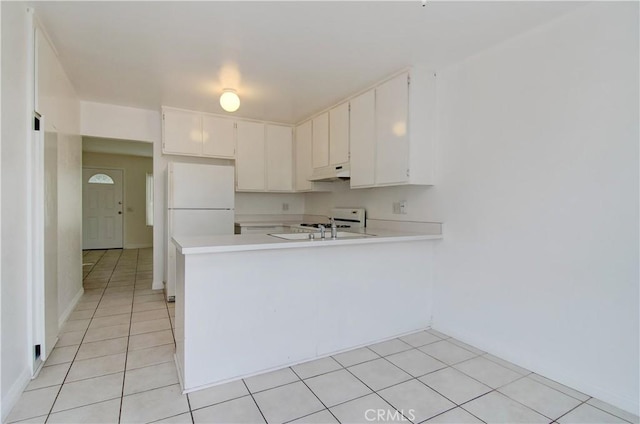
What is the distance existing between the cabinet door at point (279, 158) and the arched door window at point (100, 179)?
17.5 ft

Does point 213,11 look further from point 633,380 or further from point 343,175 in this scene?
point 633,380

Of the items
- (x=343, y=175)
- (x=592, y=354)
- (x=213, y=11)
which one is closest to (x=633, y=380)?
(x=592, y=354)

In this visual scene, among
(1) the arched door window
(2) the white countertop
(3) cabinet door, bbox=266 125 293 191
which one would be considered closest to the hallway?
(2) the white countertop

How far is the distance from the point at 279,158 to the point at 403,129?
2.23 meters

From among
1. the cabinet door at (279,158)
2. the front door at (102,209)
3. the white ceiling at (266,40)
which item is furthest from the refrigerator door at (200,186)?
the front door at (102,209)

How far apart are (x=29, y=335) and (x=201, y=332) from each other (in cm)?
104

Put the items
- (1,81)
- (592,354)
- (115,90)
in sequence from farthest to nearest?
(115,90)
(592,354)
(1,81)

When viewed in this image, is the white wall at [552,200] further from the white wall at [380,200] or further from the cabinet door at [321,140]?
the cabinet door at [321,140]

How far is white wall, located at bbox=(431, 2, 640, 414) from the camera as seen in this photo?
1.76 meters

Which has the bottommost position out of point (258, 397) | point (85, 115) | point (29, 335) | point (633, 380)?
point (258, 397)

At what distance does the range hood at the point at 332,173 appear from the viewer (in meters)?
3.50

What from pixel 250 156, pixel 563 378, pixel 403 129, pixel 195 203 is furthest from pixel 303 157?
pixel 563 378

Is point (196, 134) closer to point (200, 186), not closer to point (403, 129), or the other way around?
point (200, 186)

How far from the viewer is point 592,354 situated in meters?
1.87
